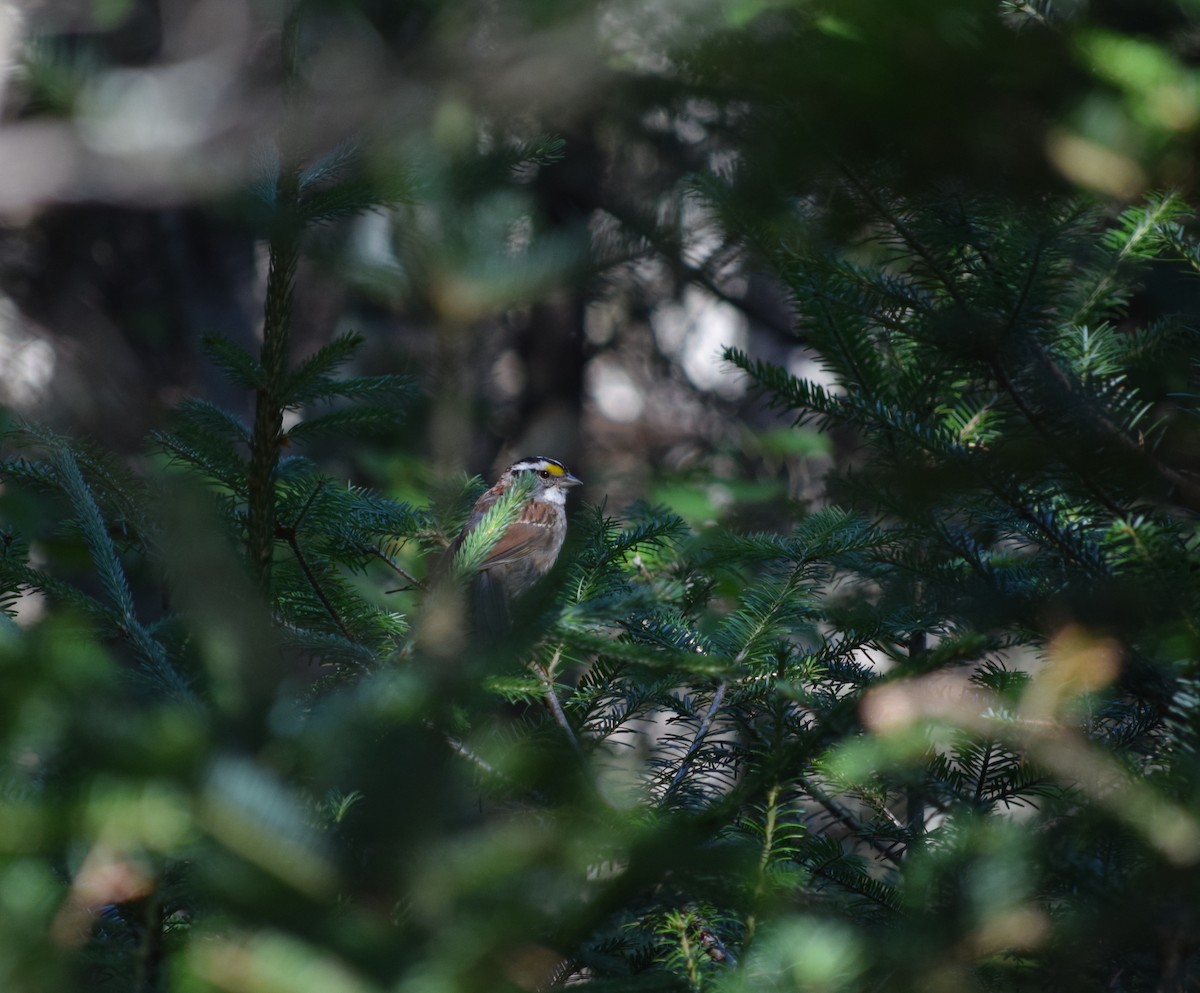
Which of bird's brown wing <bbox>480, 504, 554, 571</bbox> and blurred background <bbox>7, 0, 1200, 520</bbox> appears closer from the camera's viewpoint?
blurred background <bbox>7, 0, 1200, 520</bbox>

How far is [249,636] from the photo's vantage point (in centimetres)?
105

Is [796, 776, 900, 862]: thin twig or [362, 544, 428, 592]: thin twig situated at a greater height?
[362, 544, 428, 592]: thin twig

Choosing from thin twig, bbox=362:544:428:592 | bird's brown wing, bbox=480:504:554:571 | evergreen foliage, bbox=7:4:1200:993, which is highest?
bird's brown wing, bbox=480:504:554:571

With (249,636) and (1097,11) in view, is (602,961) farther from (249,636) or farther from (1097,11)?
(1097,11)

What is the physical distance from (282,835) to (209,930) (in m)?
0.30

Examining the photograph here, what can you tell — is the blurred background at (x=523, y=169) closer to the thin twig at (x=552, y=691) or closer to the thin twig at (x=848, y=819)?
the thin twig at (x=552, y=691)

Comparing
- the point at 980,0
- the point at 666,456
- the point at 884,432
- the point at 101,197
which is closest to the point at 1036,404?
the point at 884,432

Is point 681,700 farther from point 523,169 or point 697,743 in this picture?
point 523,169

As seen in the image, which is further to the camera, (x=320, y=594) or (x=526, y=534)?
(x=526, y=534)

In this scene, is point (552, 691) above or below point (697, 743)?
above

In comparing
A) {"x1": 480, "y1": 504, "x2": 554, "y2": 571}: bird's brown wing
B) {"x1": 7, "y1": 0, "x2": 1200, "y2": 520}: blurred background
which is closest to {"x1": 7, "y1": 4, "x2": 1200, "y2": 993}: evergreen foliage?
{"x1": 7, "y1": 0, "x2": 1200, "y2": 520}: blurred background

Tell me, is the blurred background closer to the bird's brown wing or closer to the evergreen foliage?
the evergreen foliage

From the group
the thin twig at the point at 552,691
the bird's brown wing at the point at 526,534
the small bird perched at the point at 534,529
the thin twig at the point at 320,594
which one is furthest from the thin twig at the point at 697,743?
the bird's brown wing at the point at 526,534

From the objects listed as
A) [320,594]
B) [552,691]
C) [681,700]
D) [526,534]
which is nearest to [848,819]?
[681,700]
